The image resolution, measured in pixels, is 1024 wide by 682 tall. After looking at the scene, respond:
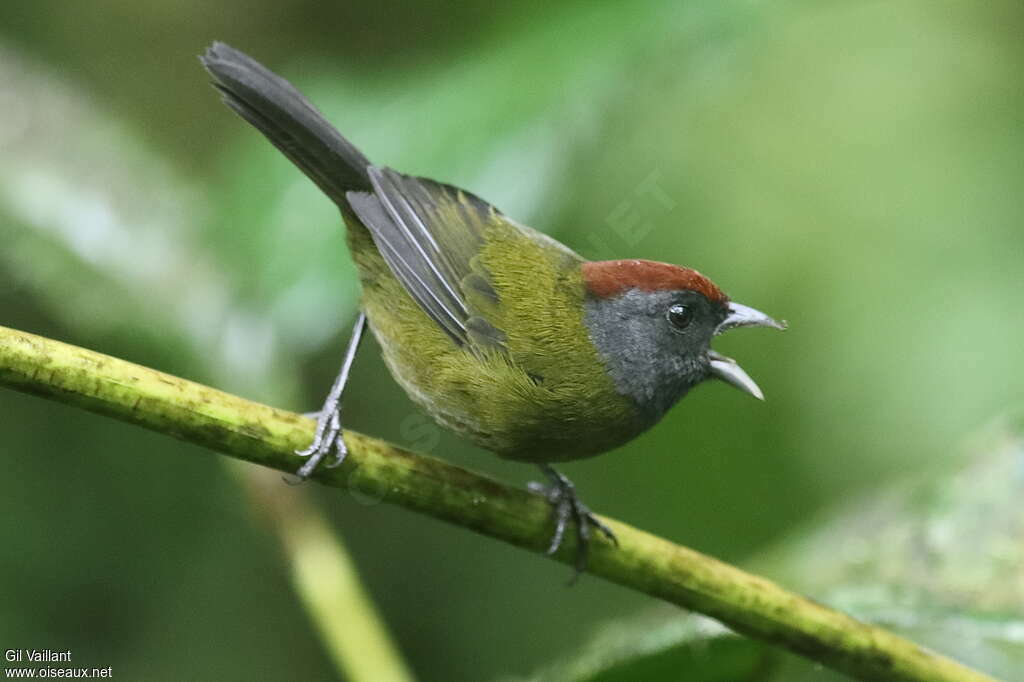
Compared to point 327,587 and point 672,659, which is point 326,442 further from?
point 672,659

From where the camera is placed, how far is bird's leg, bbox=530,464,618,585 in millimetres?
2527

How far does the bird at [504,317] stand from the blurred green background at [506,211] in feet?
0.53

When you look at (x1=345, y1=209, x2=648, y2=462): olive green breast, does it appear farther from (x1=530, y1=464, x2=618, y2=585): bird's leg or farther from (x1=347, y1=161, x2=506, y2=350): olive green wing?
(x1=530, y1=464, x2=618, y2=585): bird's leg

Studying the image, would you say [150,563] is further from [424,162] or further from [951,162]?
[951,162]

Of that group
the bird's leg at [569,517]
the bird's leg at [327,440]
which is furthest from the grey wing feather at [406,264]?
the bird's leg at [569,517]

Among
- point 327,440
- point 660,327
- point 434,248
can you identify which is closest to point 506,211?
point 434,248

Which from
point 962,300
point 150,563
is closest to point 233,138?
point 150,563

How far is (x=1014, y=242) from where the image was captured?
15.0ft

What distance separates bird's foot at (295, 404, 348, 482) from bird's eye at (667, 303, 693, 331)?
0.93m

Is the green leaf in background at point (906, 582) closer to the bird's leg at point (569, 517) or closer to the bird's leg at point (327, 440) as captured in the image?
the bird's leg at point (569, 517)

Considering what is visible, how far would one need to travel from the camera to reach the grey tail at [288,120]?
290 cm

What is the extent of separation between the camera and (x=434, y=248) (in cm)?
315

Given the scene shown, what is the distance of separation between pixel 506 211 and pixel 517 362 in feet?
1.28

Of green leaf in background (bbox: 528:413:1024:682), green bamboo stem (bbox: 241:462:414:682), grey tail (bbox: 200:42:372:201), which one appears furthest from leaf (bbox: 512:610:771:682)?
grey tail (bbox: 200:42:372:201)
